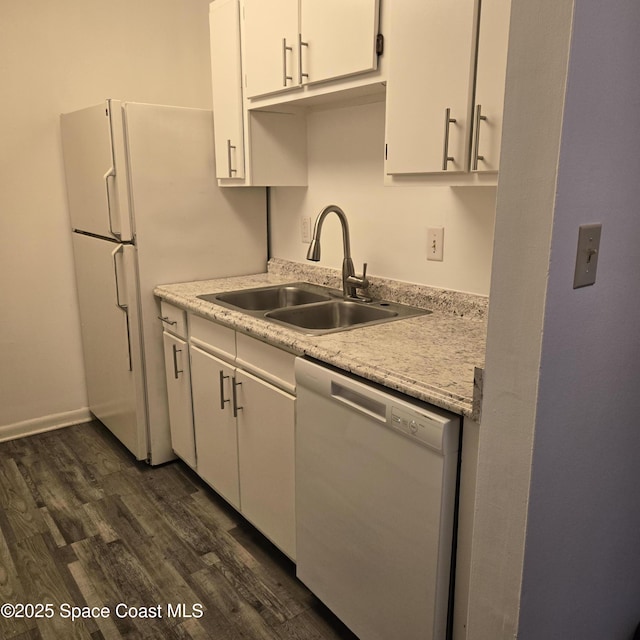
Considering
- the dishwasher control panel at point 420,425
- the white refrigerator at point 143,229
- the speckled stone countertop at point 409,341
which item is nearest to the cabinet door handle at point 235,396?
the speckled stone countertop at point 409,341

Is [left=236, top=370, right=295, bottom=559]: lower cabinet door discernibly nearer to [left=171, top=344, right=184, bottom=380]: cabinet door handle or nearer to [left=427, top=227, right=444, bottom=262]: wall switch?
[left=171, top=344, right=184, bottom=380]: cabinet door handle

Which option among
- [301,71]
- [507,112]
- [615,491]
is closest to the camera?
[507,112]

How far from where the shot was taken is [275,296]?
253 cm

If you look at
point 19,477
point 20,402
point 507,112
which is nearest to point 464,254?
point 507,112

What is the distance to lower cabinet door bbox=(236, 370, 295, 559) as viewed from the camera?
5.97ft

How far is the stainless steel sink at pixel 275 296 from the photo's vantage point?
2373 mm

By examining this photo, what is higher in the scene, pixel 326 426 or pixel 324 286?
pixel 324 286

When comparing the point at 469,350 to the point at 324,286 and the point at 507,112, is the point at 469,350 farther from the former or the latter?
the point at 324,286

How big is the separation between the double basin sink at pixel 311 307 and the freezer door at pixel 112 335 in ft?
1.51

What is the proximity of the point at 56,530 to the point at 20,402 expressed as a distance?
106cm

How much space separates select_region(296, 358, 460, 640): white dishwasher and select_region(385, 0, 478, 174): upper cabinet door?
678 mm

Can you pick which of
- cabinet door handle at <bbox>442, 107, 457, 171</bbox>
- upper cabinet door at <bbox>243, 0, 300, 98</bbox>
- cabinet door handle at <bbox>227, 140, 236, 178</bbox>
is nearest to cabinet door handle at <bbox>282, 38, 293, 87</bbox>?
upper cabinet door at <bbox>243, 0, 300, 98</bbox>

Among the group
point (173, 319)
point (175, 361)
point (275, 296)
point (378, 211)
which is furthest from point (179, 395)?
point (378, 211)

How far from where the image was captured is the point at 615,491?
4.03ft
